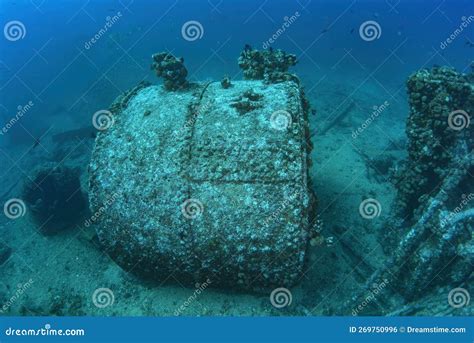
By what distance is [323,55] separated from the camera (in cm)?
3009

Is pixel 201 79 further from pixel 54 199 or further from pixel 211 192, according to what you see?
pixel 211 192

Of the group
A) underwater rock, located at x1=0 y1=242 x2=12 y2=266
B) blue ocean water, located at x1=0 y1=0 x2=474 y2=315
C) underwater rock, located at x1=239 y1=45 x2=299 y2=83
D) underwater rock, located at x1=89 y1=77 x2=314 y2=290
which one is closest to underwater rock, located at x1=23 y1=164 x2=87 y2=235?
blue ocean water, located at x1=0 y1=0 x2=474 y2=315

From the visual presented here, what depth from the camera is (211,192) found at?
4.51m

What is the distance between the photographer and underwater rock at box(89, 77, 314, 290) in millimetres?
4430

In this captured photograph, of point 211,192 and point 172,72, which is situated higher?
point 172,72

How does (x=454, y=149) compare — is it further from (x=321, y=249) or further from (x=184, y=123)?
(x=184, y=123)

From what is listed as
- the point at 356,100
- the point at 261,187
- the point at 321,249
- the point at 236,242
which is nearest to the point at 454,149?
the point at 321,249

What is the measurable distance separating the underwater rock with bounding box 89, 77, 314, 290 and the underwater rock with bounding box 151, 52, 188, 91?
0.77 metres

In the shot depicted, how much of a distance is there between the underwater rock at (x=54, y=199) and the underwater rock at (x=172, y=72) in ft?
14.1

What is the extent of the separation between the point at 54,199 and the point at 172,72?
4863 millimetres

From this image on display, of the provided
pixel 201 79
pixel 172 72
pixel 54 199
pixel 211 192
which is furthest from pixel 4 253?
pixel 201 79

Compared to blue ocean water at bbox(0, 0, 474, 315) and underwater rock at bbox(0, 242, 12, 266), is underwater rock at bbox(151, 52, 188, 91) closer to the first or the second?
blue ocean water at bbox(0, 0, 474, 315)

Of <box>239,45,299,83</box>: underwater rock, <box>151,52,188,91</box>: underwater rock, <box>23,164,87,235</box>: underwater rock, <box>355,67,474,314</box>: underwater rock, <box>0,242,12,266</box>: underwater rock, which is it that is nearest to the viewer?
<box>355,67,474,314</box>: underwater rock

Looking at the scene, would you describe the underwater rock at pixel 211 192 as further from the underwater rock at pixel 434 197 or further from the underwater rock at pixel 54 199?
the underwater rock at pixel 54 199
